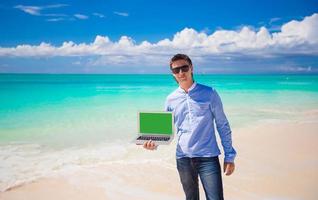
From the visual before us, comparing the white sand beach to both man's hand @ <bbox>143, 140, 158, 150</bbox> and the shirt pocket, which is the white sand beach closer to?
man's hand @ <bbox>143, 140, 158, 150</bbox>

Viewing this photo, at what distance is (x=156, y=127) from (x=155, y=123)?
0.9 inches

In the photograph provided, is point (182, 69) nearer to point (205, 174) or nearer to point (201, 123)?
point (201, 123)

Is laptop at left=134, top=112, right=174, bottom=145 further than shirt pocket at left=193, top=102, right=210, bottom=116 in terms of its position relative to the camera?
Yes

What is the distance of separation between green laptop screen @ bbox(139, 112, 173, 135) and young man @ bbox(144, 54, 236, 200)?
65 millimetres

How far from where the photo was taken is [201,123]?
177 cm

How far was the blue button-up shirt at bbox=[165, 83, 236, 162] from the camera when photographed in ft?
5.79

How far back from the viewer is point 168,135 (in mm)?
1902

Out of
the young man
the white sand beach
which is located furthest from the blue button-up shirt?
the white sand beach

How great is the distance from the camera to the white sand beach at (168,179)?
3.27 meters

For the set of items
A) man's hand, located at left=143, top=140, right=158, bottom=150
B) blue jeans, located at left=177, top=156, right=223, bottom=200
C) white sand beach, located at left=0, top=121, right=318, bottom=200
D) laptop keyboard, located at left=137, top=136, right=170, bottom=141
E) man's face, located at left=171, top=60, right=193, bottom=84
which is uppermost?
man's face, located at left=171, top=60, right=193, bottom=84

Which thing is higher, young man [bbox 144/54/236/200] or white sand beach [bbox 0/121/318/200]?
young man [bbox 144/54/236/200]

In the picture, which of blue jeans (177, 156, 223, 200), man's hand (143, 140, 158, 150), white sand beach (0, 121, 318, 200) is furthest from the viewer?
white sand beach (0, 121, 318, 200)

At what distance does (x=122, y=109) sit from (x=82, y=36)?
597 inches

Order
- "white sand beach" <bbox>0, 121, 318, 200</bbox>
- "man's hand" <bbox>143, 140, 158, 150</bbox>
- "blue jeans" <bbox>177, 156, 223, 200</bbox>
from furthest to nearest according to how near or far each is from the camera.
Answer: "white sand beach" <bbox>0, 121, 318, 200</bbox> → "man's hand" <bbox>143, 140, 158, 150</bbox> → "blue jeans" <bbox>177, 156, 223, 200</bbox>
